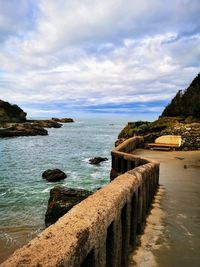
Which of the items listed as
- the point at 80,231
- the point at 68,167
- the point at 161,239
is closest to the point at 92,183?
the point at 68,167

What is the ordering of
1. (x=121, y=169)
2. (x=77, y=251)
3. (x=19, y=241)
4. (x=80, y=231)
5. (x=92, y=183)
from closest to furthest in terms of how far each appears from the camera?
(x=77, y=251), (x=80, y=231), (x=19, y=241), (x=121, y=169), (x=92, y=183)

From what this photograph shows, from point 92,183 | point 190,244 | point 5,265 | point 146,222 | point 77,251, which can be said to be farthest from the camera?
point 92,183

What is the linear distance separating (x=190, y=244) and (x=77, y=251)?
4238mm

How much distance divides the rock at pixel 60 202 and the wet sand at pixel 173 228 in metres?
5.17

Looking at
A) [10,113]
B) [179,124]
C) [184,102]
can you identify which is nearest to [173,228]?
[179,124]

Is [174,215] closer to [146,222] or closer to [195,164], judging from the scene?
[146,222]

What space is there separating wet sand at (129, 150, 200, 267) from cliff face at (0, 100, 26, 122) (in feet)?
426

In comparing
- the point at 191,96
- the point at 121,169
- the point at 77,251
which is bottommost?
the point at 121,169

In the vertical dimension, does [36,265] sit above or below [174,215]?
above

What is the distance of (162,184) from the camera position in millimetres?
13102

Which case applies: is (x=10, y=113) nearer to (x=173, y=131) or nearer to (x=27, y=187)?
(x=27, y=187)

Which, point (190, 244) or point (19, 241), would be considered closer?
point (190, 244)

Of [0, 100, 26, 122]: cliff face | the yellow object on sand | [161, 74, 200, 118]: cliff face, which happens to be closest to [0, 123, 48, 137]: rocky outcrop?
[0, 100, 26, 122]: cliff face

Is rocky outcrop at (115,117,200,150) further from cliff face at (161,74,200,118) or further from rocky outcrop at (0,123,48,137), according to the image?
rocky outcrop at (0,123,48,137)
